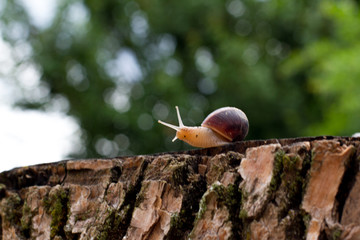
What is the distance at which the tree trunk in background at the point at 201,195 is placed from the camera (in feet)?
4.91

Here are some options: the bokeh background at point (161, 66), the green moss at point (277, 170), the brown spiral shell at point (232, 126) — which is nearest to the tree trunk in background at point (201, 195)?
the green moss at point (277, 170)

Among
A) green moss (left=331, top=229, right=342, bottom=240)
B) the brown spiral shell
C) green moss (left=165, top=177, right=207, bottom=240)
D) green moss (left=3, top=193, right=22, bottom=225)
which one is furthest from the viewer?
the brown spiral shell

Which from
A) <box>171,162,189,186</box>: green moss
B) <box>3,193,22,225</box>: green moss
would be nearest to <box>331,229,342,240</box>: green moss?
<box>171,162,189,186</box>: green moss

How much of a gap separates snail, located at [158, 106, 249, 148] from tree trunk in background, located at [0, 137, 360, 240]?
27.5 inches

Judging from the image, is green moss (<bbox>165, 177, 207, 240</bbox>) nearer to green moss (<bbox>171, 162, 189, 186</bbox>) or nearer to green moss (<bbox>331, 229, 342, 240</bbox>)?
green moss (<bbox>171, 162, 189, 186</bbox>)

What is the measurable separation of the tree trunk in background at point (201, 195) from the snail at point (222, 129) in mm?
699

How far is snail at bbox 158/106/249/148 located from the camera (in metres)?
2.53

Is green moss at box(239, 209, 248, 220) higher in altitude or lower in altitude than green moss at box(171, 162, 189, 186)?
lower

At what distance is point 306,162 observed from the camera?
1.56 meters

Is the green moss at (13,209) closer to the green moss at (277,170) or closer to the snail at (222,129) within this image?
the snail at (222,129)

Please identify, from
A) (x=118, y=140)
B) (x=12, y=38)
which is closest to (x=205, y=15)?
(x=118, y=140)

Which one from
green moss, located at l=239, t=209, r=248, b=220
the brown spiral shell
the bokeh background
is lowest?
green moss, located at l=239, t=209, r=248, b=220

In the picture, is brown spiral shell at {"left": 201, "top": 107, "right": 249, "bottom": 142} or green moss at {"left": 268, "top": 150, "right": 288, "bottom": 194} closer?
green moss at {"left": 268, "top": 150, "right": 288, "bottom": 194}

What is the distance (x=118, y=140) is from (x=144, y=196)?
382 inches
